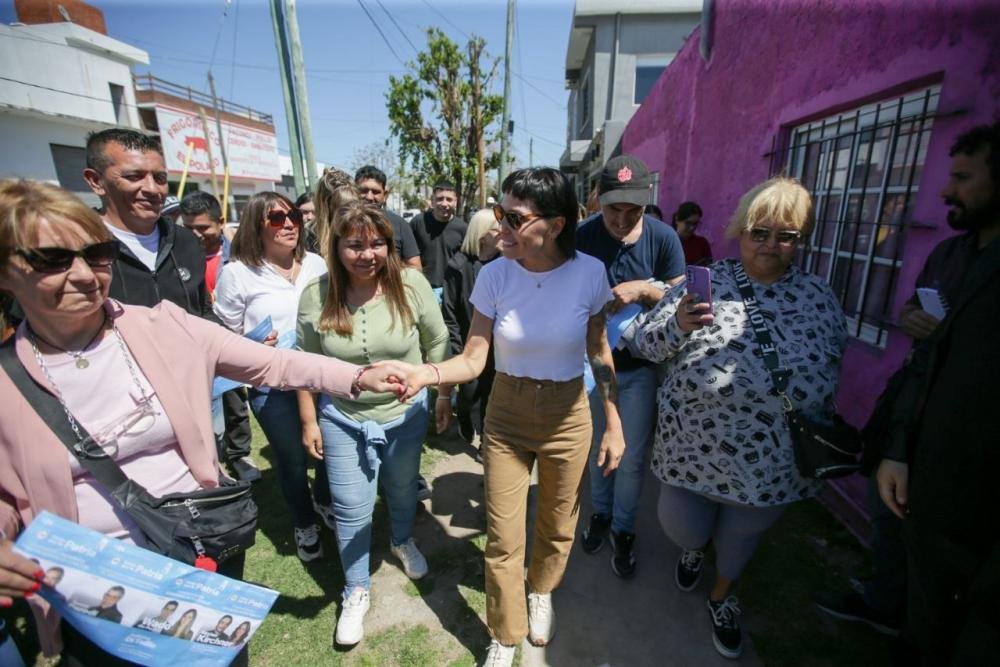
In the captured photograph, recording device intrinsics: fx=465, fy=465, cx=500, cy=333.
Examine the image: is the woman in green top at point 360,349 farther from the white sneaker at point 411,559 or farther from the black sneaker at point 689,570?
the black sneaker at point 689,570

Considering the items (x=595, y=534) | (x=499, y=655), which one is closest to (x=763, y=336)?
(x=595, y=534)

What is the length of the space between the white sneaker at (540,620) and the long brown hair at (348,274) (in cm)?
155

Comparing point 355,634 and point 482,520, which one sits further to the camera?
point 482,520

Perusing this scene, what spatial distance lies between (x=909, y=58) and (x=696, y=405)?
102 inches

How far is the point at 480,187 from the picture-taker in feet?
52.6

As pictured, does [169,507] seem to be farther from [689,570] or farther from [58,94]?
[58,94]

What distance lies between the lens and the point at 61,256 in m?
1.29

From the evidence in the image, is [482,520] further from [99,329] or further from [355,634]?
[99,329]

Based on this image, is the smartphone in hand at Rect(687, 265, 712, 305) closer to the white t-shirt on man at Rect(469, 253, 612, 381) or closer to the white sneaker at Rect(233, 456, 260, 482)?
the white t-shirt on man at Rect(469, 253, 612, 381)

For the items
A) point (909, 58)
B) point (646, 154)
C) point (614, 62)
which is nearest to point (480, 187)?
point (614, 62)

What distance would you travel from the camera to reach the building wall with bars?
245 cm

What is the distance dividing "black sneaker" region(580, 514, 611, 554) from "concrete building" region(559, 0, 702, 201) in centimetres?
1181

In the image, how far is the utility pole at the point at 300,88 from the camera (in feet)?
21.0

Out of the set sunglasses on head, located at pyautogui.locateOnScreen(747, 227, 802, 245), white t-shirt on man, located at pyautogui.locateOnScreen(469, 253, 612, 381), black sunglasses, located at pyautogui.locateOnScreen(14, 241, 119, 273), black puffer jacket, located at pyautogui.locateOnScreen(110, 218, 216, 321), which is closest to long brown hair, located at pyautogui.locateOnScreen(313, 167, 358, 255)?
black puffer jacket, located at pyautogui.locateOnScreen(110, 218, 216, 321)
